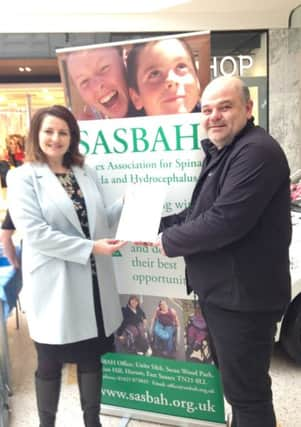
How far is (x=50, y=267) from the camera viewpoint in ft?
5.25

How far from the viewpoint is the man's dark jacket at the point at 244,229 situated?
125cm

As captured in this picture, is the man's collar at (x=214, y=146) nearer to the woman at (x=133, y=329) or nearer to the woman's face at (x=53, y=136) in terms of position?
the woman's face at (x=53, y=136)

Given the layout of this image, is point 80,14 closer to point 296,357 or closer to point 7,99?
point 7,99

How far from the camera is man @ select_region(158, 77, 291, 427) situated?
1.26 m

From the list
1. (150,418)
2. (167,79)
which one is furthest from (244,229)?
(150,418)

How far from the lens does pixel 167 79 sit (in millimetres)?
1756

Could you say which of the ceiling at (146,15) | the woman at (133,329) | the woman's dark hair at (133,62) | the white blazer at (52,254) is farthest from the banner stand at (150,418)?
the ceiling at (146,15)

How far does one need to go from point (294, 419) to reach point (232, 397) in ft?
3.00

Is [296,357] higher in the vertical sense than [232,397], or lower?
lower

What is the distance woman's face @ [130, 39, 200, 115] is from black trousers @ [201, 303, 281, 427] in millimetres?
874

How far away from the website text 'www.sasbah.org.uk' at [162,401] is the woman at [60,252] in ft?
1.49

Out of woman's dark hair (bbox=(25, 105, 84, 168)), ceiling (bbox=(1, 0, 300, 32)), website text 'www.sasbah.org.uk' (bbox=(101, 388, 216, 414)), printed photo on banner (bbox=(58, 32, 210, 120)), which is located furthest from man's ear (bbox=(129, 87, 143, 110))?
ceiling (bbox=(1, 0, 300, 32))

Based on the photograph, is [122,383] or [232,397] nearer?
[232,397]

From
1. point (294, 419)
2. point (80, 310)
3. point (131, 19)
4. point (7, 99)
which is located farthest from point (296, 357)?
point (7, 99)
